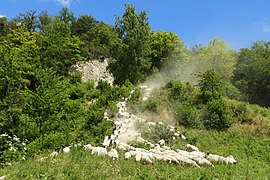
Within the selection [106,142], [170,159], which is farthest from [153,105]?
[170,159]

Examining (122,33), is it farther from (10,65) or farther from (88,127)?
(88,127)

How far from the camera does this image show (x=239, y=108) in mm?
17312

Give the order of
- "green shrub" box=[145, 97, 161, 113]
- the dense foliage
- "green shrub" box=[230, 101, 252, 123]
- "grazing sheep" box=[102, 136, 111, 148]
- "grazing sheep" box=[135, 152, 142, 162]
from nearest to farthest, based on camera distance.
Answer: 1. "grazing sheep" box=[135, 152, 142, 162]
2. "grazing sheep" box=[102, 136, 111, 148]
3. the dense foliage
4. "green shrub" box=[230, 101, 252, 123]
5. "green shrub" box=[145, 97, 161, 113]

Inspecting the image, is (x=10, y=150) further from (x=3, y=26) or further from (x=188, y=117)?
(x=3, y=26)

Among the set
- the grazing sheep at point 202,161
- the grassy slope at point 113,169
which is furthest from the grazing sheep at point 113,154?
the grazing sheep at point 202,161

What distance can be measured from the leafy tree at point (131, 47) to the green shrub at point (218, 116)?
25.5ft

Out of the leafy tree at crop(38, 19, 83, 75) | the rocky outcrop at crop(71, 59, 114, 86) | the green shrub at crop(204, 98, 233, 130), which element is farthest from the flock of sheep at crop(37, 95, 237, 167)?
the rocky outcrop at crop(71, 59, 114, 86)

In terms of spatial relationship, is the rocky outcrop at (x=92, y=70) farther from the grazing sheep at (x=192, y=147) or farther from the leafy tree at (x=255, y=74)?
the grazing sheep at (x=192, y=147)

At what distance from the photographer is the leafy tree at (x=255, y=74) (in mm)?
34531

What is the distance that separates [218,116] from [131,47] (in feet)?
30.7

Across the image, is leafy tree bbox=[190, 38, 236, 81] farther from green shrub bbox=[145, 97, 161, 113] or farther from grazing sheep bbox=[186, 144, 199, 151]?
grazing sheep bbox=[186, 144, 199, 151]

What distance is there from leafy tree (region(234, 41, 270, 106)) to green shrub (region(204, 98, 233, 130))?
1923 centimetres

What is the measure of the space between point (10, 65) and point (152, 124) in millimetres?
8518

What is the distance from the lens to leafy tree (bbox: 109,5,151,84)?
2264cm
